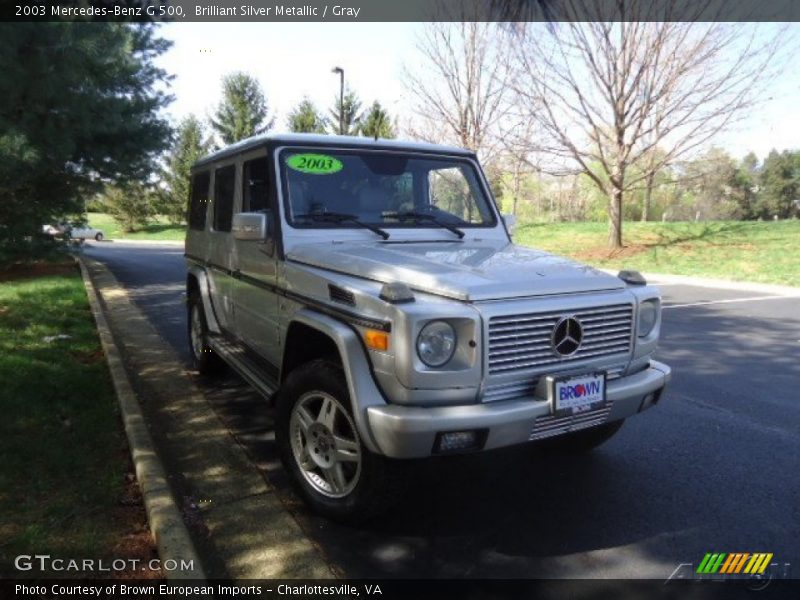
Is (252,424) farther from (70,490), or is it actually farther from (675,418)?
(675,418)

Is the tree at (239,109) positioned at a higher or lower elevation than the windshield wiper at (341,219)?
higher

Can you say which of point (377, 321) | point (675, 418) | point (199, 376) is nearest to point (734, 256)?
point (675, 418)

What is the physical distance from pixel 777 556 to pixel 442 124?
74.0ft

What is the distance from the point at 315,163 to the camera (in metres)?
4.02

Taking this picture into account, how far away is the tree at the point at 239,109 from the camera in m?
39.2

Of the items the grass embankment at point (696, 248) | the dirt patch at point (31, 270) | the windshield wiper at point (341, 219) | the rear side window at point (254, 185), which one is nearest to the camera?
the windshield wiper at point (341, 219)

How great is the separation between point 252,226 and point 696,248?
1821 cm

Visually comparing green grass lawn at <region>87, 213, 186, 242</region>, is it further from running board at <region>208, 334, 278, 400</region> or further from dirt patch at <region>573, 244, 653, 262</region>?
running board at <region>208, 334, 278, 400</region>

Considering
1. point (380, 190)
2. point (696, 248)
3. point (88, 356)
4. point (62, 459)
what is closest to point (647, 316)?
point (380, 190)

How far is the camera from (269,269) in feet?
13.0

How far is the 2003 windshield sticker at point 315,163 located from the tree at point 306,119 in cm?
3093

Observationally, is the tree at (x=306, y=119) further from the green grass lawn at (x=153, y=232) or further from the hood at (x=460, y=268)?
the hood at (x=460, y=268)

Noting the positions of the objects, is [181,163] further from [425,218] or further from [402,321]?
[402,321]

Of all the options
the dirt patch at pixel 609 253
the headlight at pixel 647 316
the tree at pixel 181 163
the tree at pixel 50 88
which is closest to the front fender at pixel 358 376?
the headlight at pixel 647 316
